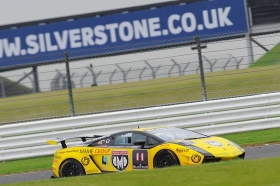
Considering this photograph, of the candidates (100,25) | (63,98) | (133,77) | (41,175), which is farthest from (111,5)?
(41,175)

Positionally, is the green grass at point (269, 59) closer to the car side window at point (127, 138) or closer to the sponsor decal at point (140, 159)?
the car side window at point (127, 138)

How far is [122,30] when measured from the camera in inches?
1297

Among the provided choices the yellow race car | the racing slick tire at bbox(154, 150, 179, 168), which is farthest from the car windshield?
the racing slick tire at bbox(154, 150, 179, 168)

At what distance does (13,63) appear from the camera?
32562mm

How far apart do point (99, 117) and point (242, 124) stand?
344 centimetres

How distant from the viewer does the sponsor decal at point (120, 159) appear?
43.9 ft

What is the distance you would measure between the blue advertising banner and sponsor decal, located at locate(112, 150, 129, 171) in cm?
1839

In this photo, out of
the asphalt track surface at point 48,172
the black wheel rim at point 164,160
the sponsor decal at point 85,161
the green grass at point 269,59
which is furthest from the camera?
the green grass at point 269,59

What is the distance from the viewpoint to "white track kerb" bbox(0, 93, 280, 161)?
17.8 meters

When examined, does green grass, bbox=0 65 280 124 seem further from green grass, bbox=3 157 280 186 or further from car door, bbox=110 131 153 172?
green grass, bbox=3 157 280 186

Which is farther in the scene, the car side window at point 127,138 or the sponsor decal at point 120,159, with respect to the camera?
the car side window at point 127,138

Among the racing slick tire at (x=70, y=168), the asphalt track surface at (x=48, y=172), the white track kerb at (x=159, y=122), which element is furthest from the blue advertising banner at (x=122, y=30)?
the racing slick tire at (x=70, y=168)

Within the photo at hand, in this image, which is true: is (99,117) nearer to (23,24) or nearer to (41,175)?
(41,175)

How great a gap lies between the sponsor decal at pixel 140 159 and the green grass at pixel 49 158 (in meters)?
3.77
